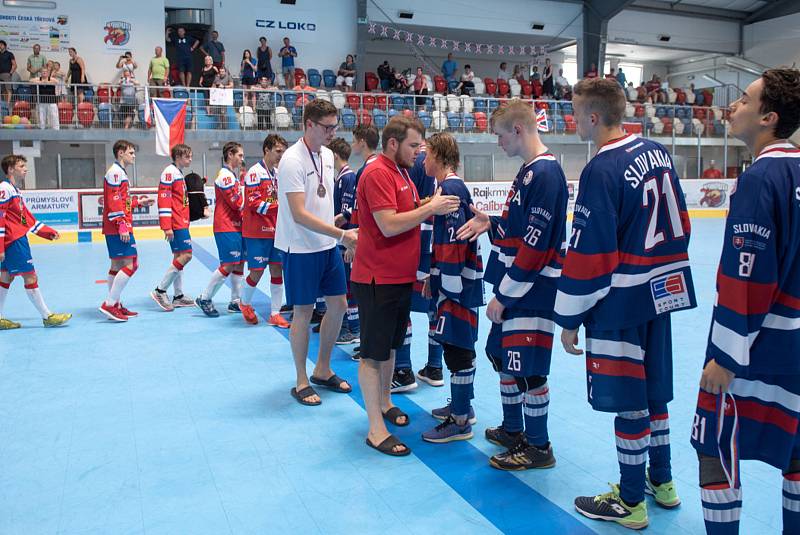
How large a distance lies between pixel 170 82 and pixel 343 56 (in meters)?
5.76

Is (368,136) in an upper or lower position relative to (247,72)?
lower

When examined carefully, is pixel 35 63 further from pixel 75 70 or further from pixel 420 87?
pixel 420 87

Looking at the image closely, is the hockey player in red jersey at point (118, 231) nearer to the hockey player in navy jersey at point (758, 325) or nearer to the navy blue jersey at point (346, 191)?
the navy blue jersey at point (346, 191)

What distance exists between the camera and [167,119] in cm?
1630

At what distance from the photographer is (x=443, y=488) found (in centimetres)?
332

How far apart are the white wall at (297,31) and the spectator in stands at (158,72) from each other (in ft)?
9.52

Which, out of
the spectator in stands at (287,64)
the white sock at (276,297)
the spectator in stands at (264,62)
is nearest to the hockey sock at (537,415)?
the white sock at (276,297)

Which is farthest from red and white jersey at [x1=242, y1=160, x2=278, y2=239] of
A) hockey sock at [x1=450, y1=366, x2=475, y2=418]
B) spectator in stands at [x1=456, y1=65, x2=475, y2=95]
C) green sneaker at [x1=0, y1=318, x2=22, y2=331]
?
spectator in stands at [x1=456, y1=65, x2=475, y2=95]

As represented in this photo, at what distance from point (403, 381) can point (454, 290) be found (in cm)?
143

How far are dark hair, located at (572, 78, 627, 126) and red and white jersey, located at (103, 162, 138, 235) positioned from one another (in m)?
5.57

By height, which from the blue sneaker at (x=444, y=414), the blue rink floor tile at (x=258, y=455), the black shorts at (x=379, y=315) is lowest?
the blue rink floor tile at (x=258, y=455)

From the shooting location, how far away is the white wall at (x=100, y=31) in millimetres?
18672

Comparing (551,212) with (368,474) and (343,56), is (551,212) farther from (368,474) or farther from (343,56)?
(343,56)

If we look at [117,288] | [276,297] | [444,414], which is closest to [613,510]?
[444,414]
